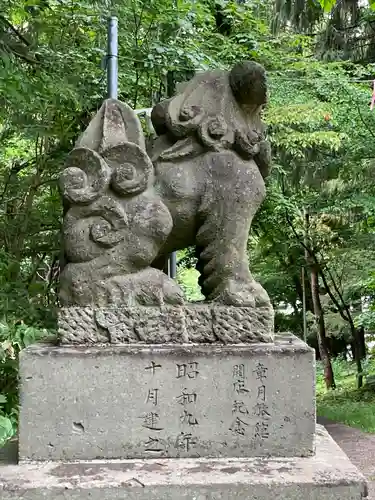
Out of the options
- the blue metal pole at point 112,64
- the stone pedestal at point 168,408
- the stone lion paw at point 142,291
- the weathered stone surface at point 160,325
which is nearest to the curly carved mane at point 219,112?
the stone lion paw at point 142,291

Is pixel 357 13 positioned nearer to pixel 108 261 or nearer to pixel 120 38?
pixel 120 38

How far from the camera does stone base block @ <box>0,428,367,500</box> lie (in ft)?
7.07

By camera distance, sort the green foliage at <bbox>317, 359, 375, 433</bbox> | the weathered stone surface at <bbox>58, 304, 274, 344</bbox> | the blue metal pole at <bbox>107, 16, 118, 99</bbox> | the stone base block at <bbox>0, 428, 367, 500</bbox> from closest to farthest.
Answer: the stone base block at <bbox>0, 428, 367, 500</bbox> < the weathered stone surface at <bbox>58, 304, 274, 344</bbox> < the blue metal pole at <bbox>107, 16, 118, 99</bbox> < the green foliage at <bbox>317, 359, 375, 433</bbox>

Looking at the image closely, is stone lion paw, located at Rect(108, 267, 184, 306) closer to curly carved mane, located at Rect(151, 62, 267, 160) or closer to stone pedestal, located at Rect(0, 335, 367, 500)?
stone pedestal, located at Rect(0, 335, 367, 500)

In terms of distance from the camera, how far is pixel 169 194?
8.77 ft

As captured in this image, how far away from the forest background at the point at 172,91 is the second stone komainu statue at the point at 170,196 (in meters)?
1.02

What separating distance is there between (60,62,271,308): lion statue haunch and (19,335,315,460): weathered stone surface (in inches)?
9.8

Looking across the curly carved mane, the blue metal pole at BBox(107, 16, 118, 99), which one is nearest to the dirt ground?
the curly carved mane

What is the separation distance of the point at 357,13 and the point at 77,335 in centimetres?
872

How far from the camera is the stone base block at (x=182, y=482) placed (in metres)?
2.16

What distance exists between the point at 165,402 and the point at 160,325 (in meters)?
0.29

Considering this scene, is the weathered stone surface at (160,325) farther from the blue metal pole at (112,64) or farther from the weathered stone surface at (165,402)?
the blue metal pole at (112,64)

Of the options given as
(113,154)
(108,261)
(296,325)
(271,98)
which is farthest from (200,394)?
(296,325)

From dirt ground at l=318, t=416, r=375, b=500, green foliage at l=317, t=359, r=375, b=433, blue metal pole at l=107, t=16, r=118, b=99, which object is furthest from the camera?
green foliage at l=317, t=359, r=375, b=433
